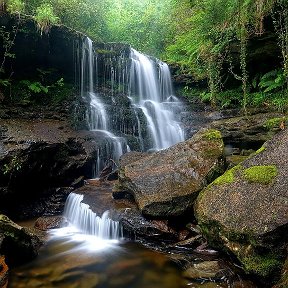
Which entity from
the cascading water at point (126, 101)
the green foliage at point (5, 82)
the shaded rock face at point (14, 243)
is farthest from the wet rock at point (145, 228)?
the green foliage at point (5, 82)

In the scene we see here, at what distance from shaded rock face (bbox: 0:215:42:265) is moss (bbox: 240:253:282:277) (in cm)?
349

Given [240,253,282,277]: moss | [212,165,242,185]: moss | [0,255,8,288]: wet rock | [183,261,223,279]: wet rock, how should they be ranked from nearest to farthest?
[240,253,282,277]: moss → [0,255,8,288]: wet rock → [183,261,223,279]: wet rock → [212,165,242,185]: moss

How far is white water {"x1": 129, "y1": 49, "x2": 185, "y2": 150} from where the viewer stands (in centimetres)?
1106

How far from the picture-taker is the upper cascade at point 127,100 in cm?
1052

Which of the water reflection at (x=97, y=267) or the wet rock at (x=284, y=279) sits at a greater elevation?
the wet rock at (x=284, y=279)

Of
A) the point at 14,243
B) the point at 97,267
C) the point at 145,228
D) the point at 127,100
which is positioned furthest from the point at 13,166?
the point at 127,100

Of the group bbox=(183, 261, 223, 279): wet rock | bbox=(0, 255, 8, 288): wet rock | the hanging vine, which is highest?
the hanging vine

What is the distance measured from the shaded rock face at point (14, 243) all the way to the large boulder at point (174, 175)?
210 cm

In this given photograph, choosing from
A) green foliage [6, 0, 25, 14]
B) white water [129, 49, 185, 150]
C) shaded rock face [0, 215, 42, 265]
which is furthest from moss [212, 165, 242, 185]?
green foliage [6, 0, 25, 14]

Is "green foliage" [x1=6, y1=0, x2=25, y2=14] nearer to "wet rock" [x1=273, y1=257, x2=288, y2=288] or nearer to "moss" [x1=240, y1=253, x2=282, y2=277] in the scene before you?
"moss" [x1=240, y1=253, x2=282, y2=277]

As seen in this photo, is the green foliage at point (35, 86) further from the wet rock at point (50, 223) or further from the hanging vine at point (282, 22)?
the hanging vine at point (282, 22)

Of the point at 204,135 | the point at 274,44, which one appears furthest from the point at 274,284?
the point at 274,44

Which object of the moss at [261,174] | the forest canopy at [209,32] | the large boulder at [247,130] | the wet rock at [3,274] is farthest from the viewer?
the large boulder at [247,130]

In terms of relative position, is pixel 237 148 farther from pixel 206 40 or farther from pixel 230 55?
pixel 206 40
